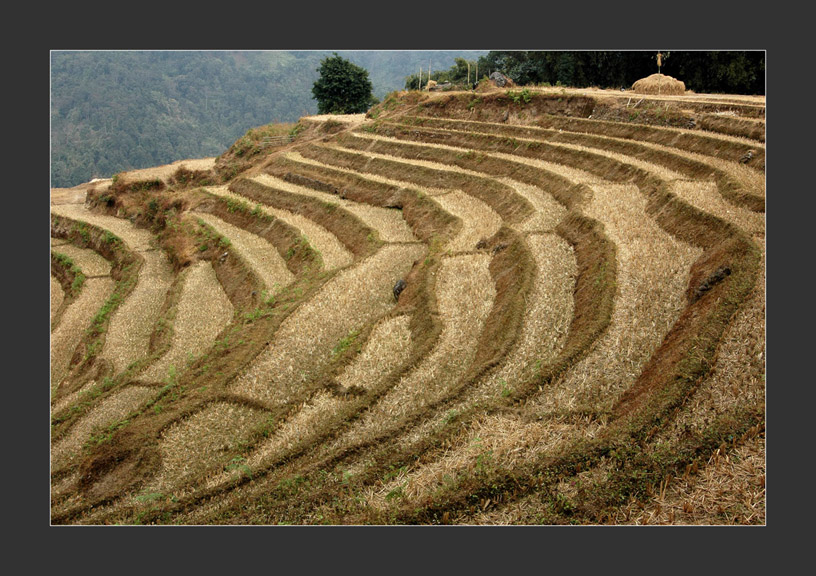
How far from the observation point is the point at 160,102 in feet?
348

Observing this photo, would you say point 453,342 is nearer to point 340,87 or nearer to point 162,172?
point 162,172

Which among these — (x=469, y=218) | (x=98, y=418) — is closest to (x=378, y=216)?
(x=469, y=218)

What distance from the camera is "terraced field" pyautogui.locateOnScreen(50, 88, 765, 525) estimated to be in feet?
22.6

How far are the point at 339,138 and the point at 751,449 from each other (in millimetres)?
29997

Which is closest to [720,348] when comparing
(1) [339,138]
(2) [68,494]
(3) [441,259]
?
(3) [441,259]

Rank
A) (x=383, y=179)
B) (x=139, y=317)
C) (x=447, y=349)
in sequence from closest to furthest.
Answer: (x=447, y=349) → (x=139, y=317) → (x=383, y=179)

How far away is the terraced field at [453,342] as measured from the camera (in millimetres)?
6895

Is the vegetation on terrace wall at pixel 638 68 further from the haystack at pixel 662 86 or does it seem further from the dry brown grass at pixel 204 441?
the dry brown grass at pixel 204 441

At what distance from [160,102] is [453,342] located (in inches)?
4360

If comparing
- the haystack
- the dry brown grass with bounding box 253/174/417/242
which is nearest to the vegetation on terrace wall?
the haystack

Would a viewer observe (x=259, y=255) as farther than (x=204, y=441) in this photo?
Yes

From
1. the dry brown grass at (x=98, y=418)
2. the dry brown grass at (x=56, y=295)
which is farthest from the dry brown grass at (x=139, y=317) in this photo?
the dry brown grass at (x=56, y=295)

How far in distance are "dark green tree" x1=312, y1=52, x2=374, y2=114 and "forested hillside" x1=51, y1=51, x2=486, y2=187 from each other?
45.7 metres

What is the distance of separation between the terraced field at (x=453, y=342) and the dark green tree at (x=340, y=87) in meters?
22.5
